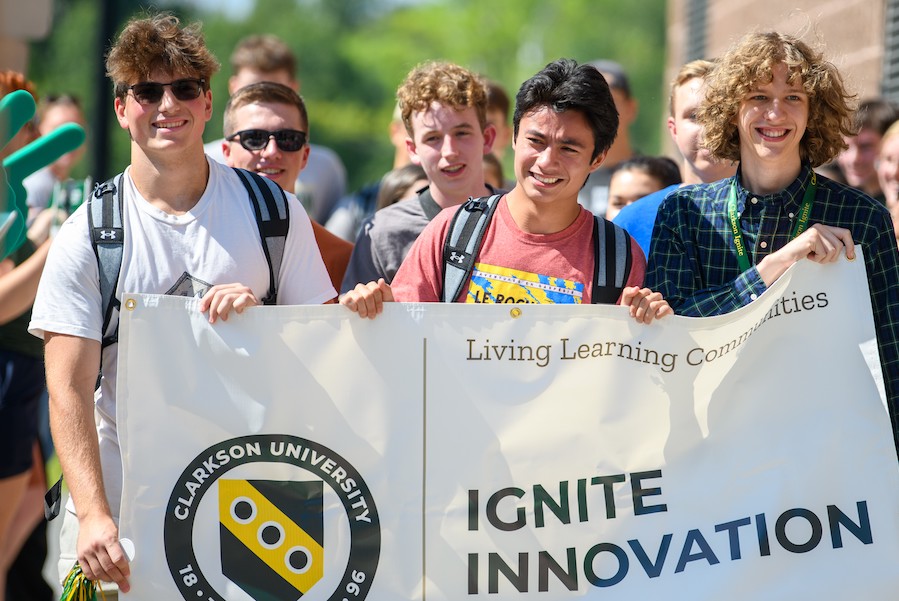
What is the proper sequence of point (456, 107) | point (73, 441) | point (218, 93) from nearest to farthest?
point (73, 441) < point (456, 107) < point (218, 93)

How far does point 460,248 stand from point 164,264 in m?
0.86

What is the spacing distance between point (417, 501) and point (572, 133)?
119 cm

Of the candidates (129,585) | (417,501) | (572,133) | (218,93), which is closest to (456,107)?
(572,133)

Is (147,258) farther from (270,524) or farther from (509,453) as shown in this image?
(509,453)

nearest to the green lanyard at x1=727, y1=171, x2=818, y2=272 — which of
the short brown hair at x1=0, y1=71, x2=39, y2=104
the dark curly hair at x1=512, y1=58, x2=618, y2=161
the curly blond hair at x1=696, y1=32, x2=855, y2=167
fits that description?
the curly blond hair at x1=696, y1=32, x2=855, y2=167

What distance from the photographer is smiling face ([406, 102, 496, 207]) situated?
184 inches

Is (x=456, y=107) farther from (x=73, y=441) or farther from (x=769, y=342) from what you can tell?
(x=73, y=441)

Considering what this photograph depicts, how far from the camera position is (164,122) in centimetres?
354

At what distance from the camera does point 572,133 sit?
3.69m

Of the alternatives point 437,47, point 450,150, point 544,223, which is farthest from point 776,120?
point 437,47

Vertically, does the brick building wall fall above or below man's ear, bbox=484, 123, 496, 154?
above

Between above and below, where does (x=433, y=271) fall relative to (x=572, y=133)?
below

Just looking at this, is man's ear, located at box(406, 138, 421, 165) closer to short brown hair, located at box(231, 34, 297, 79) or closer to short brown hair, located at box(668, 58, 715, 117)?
short brown hair, located at box(668, 58, 715, 117)

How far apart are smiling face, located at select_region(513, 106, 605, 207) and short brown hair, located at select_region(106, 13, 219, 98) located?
1011mm
